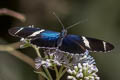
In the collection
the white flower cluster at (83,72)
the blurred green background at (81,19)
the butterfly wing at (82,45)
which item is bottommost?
the white flower cluster at (83,72)

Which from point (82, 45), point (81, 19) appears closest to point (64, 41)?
point (82, 45)

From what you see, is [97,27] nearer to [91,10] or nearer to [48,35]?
[91,10]

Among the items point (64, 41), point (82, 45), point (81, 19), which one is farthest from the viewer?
point (81, 19)

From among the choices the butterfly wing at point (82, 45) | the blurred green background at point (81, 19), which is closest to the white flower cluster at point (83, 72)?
the butterfly wing at point (82, 45)

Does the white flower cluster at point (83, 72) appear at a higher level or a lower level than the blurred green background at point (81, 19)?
lower

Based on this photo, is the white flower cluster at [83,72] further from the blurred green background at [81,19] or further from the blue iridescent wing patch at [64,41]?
Result: the blurred green background at [81,19]

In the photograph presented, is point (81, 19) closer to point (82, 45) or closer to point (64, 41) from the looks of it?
point (64, 41)
